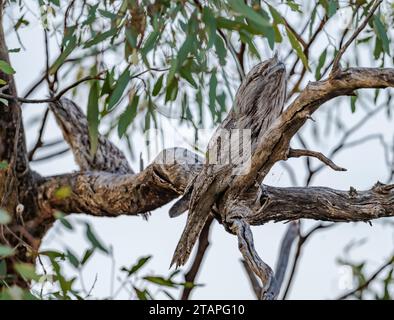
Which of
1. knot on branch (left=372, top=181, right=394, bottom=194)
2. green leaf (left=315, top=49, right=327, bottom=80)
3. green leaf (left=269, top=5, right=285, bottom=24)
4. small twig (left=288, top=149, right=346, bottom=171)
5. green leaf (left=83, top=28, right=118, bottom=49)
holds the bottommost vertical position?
knot on branch (left=372, top=181, right=394, bottom=194)

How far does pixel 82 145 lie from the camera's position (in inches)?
144

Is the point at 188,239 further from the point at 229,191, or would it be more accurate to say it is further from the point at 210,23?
the point at 210,23

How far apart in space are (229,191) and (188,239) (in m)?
0.16

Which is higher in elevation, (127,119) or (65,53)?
(65,53)

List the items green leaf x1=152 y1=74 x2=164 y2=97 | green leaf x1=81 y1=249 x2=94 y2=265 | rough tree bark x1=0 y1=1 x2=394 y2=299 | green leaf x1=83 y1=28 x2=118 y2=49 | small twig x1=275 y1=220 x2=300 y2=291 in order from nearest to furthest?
green leaf x1=81 y1=249 x2=94 y2=265 < rough tree bark x1=0 y1=1 x2=394 y2=299 < green leaf x1=83 y1=28 x2=118 y2=49 < green leaf x1=152 y1=74 x2=164 y2=97 < small twig x1=275 y1=220 x2=300 y2=291

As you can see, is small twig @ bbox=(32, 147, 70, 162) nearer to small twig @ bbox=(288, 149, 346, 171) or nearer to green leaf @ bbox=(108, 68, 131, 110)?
green leaf @ bbox=(108, 68, 131, 110)

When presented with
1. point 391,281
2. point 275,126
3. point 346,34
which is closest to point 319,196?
point 275,126

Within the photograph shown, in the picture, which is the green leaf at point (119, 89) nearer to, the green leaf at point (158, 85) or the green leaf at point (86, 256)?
the green leaf at point (158, 85)

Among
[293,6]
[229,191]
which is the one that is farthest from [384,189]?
[293,6]

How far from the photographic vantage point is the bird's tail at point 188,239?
2.12m

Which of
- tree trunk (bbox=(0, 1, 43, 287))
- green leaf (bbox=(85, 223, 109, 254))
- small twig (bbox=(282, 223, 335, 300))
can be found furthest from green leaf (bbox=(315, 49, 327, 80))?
green leaf (bbox=(85, 223, 109, 254))

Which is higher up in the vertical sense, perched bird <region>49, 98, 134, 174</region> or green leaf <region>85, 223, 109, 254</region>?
perched bird <region>49, 98, 134, 174</region>

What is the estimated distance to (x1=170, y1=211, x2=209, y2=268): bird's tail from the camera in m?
2.12

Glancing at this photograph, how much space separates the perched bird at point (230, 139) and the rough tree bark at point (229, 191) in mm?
43
